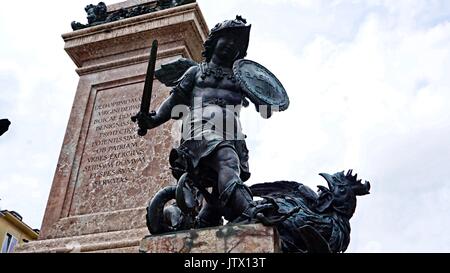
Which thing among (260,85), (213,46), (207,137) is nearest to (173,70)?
(213,46)

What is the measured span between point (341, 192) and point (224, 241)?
167 centimetres

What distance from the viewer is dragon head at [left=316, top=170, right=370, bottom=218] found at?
4.71 metres

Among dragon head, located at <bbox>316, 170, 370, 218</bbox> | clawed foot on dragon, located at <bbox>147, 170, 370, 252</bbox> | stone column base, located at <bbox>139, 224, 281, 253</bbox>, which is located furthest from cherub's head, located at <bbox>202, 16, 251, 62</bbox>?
stone column base, located at <bbox>139, 224, 281, 253</bbox>

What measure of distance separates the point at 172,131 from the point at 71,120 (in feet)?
4.81

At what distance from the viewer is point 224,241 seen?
3.42m

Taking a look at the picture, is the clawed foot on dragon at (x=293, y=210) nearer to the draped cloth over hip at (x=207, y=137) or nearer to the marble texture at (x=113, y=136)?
the draped cloth over hip at (x=207, y=137)

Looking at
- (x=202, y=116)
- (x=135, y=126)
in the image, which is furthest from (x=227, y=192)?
(x=135, y=126)

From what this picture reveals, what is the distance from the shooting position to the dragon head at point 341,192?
4707mm

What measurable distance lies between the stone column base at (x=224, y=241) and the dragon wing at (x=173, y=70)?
170cm

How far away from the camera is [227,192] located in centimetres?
374

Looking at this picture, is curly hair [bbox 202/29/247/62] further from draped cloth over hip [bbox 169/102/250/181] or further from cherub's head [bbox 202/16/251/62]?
draped cloth over hip [bbox 169/102/250/181]

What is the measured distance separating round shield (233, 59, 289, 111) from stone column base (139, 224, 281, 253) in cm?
115
